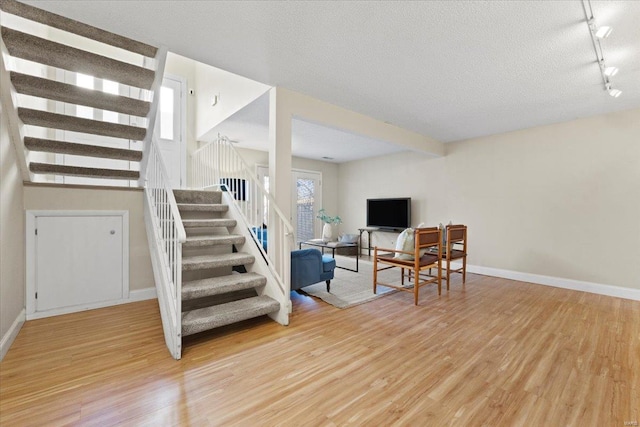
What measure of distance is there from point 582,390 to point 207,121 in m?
5.44

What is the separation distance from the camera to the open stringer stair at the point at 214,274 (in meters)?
2.38

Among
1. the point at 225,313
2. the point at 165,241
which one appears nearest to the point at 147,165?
the point at 165,241

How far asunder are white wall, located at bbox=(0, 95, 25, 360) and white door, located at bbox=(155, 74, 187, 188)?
7.78 ft

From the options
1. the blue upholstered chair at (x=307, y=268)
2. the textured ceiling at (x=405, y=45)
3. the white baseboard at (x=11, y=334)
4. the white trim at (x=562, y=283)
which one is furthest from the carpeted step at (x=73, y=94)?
the white trim at (x=562, y=283)

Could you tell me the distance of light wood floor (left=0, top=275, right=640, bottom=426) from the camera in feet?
4.94

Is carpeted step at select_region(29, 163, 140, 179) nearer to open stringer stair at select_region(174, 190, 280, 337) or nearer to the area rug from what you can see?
open stringer stair at select_region(174, 190, 280, 337)

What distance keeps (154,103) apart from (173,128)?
2645 millimetres

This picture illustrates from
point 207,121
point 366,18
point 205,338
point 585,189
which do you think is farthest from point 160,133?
point 585,189

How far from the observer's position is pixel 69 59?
2150 mm

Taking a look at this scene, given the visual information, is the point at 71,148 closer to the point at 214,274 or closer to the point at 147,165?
the point at 147,165

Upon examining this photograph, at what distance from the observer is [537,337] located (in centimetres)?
245

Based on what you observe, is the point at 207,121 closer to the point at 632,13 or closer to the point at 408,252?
the point at 408,252

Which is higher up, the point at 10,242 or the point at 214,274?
the point at 10,242

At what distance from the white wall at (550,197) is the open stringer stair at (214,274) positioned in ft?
13.5
